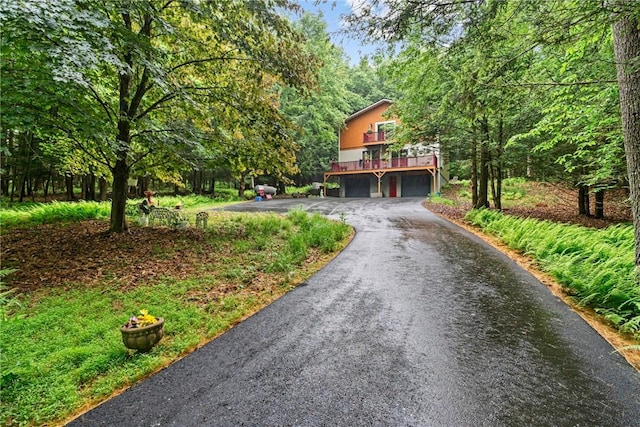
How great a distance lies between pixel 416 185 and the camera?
2666cm

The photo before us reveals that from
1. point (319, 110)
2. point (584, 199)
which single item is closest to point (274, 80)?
point (584, 199)

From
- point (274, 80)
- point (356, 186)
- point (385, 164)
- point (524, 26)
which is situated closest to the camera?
point (524, 26)

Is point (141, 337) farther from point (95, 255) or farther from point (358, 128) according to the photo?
point (358, 128)

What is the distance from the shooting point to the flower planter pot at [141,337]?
2.90m

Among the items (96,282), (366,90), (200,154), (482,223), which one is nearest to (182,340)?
(96,282)

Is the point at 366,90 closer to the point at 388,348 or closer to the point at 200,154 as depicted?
the point at 200,154

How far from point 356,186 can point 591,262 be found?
24.1 meters

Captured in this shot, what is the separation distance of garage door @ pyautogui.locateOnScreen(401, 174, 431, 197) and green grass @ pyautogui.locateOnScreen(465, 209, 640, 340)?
60.9ft

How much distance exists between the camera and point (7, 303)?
383 cm

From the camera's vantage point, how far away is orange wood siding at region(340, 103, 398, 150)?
2722 cm

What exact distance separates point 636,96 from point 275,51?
6413 millimetres

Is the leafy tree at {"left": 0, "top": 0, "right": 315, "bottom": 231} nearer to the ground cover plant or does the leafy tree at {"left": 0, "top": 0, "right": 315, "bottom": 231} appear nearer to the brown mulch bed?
the brown mulch bed

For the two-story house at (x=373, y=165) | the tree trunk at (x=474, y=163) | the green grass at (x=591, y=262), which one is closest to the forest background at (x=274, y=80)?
the tree trunk at (x=474, y=163)

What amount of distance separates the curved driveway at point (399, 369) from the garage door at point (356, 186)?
78.9ft
